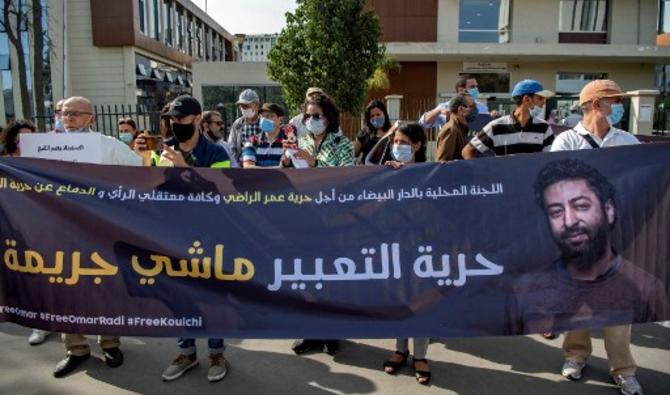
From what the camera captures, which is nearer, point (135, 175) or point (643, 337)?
point (135, 175)

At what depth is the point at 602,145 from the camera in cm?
382

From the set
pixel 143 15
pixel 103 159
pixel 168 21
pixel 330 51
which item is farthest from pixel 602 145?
pixel 168 21

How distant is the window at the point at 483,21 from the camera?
21.4 meters

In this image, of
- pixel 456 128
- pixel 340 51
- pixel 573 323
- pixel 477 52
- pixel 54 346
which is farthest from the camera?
pixel 477 52

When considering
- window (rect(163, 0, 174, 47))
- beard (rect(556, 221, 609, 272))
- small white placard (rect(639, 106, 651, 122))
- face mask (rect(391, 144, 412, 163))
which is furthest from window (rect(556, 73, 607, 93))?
beard (rect(556, 221, 609, 272))

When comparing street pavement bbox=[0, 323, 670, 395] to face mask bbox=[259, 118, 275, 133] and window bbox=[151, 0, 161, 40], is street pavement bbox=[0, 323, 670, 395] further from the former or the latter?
window bbox=[151, 0, 161, 40]

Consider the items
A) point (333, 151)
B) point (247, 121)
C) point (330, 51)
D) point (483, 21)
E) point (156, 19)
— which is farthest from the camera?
point (156, 19)

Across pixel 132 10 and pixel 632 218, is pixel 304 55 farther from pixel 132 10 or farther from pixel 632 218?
pixel 632 218

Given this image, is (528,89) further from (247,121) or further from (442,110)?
(247,121)

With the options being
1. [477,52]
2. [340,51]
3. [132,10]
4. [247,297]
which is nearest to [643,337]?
[247,297]

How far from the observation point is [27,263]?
3.59 m

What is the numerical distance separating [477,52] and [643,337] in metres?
16.4

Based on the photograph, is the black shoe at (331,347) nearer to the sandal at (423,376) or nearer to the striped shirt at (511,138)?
the sandal at (423,376)

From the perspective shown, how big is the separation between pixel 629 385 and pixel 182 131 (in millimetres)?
3392
